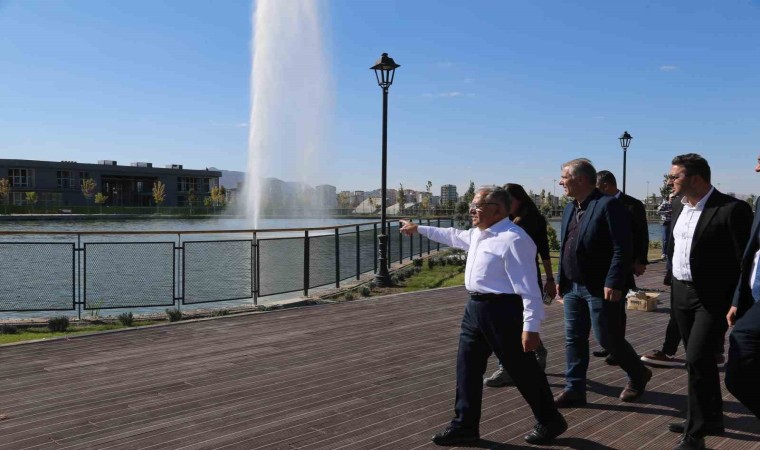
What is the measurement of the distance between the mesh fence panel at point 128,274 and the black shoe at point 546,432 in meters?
7.99

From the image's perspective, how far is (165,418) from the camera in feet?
16.1

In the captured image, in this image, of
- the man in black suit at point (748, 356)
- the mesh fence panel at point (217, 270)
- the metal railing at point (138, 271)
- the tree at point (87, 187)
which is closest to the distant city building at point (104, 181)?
the tree at point (87, 187)

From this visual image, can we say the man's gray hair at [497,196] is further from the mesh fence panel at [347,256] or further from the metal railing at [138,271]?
the mesh fence panel at [347,256]

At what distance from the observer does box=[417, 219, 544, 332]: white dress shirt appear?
3918mm

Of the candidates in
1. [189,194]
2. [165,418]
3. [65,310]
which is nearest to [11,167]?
[189,194]

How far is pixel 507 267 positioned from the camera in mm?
3967

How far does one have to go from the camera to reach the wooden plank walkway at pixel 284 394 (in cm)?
447

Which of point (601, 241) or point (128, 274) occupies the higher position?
point (601, 241)

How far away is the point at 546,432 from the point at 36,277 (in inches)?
379

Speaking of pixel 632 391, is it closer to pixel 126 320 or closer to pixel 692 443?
pixel 692 443

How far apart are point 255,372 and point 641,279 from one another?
11037 millimetres

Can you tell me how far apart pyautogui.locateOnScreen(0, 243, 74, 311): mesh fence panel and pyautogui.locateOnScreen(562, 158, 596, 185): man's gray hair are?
855 centimetres

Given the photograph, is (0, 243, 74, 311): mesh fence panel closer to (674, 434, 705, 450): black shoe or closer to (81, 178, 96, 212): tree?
(674, 434, 705, 450): black shoe

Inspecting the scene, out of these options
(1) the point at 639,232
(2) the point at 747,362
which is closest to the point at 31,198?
(1) the point at 639,232
